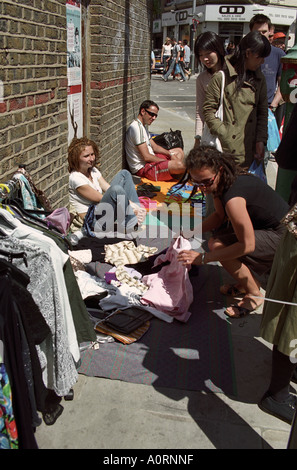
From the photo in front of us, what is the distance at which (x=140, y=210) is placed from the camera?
543cm

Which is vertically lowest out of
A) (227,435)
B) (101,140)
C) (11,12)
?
(227,435)

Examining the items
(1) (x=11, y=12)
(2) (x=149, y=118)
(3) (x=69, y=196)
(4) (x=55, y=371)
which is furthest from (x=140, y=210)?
(4) (x=55, y=371)

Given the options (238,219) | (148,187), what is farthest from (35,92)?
(148,187)

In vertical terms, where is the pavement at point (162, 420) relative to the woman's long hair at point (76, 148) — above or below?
below

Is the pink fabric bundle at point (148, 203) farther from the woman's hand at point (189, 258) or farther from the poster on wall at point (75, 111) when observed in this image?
the woman's hand at point (189, 258)

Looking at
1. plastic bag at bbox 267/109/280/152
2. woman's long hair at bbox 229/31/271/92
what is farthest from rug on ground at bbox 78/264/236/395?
plastic bag at bbox 267/109/280/152

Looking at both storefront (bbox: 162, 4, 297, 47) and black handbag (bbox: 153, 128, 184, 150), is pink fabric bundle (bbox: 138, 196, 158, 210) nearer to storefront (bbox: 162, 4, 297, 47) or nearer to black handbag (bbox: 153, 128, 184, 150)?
black handbag (bbox: 153, 128, 184, 150)

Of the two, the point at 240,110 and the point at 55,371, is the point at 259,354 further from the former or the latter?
the point at 240,110

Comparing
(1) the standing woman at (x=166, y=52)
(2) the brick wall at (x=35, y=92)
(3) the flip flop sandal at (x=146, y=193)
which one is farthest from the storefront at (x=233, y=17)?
(2) the brick wall at (x=35, y=92)

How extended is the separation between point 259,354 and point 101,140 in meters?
3.69

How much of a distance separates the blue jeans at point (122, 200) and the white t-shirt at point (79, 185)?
181 millimetres

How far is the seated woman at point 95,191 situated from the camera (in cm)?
482

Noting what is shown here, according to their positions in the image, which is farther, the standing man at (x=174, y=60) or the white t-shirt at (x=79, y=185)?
the standing man at (x=174, y=60)

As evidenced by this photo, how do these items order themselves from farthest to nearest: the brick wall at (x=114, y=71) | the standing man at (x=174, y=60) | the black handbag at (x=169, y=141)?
the standing man at (x=174, y=60) → the black handbag at (x=169, y=141) → the brick wall at (x=114, y=71)
